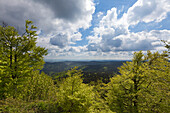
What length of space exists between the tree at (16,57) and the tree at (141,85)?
36.2 ft

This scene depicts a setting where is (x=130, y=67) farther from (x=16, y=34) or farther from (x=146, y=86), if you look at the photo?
(x=16, y=34)

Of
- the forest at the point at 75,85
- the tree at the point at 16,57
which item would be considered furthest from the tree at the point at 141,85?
the tree at the point at 16,57

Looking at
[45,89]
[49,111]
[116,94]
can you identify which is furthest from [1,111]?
[45,89]

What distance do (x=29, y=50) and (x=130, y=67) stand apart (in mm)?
13107

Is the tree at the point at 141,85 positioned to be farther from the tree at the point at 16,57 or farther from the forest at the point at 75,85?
the tree at the point at 16,57

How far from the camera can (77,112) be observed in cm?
725

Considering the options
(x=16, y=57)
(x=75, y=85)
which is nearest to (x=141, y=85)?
(x=75, y=85)

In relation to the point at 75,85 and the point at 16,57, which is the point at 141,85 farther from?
the point at 16,57

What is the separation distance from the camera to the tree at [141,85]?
7500 millimetres

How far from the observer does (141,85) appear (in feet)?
30.5

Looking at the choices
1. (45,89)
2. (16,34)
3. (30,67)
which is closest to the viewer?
(16,34)

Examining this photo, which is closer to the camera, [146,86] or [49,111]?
[49,111]

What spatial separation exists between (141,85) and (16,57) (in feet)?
51.8

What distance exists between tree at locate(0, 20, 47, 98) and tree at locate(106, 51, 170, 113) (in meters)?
11.0
